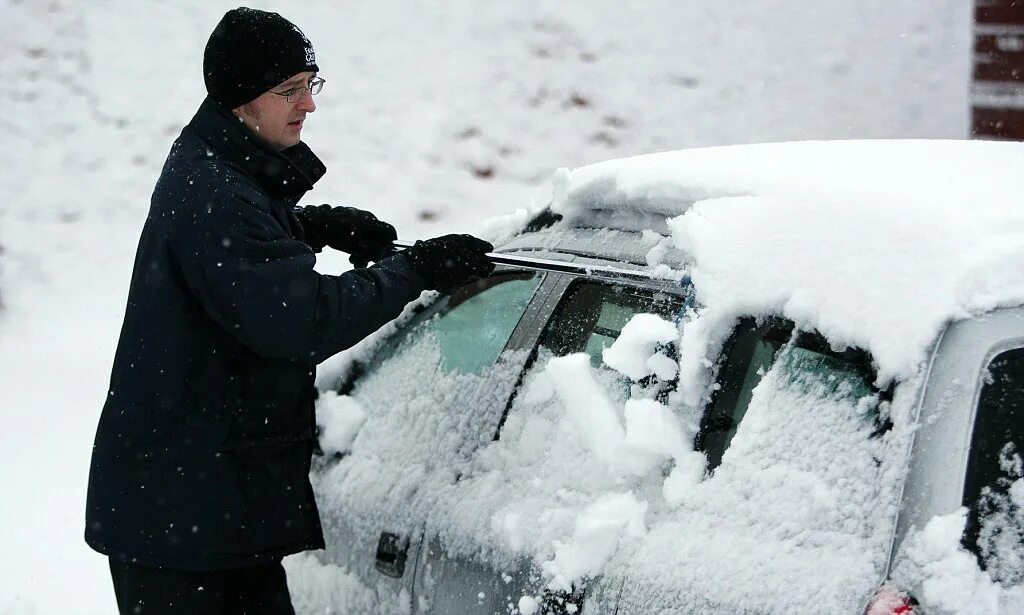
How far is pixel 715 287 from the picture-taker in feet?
5.59

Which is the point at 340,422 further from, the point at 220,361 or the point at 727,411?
the point at 727,411

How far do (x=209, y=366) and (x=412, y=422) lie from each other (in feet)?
1.84

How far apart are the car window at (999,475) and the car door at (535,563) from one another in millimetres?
619

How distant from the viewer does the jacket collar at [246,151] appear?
2.07m

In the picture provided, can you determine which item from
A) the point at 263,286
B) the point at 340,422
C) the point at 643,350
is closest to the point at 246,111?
the point at 263,286

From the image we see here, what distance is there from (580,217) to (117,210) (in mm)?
5683

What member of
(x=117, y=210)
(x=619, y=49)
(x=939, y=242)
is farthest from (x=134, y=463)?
(x=619, y=49)

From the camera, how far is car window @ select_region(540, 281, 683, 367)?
6.42 ft

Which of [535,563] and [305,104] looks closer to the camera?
[535,563]

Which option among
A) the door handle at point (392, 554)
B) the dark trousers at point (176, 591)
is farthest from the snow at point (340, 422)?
the dark trousers at point (176, 591)

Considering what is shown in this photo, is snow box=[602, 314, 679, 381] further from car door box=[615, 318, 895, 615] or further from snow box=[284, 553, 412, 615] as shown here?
snow box=[284, 553, 412, 615]

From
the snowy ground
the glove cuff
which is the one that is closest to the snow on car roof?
the glove cuff

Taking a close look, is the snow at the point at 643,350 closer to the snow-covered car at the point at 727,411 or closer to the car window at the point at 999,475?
the snow-covered car at the point at 727,411

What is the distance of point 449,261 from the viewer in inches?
86.7
